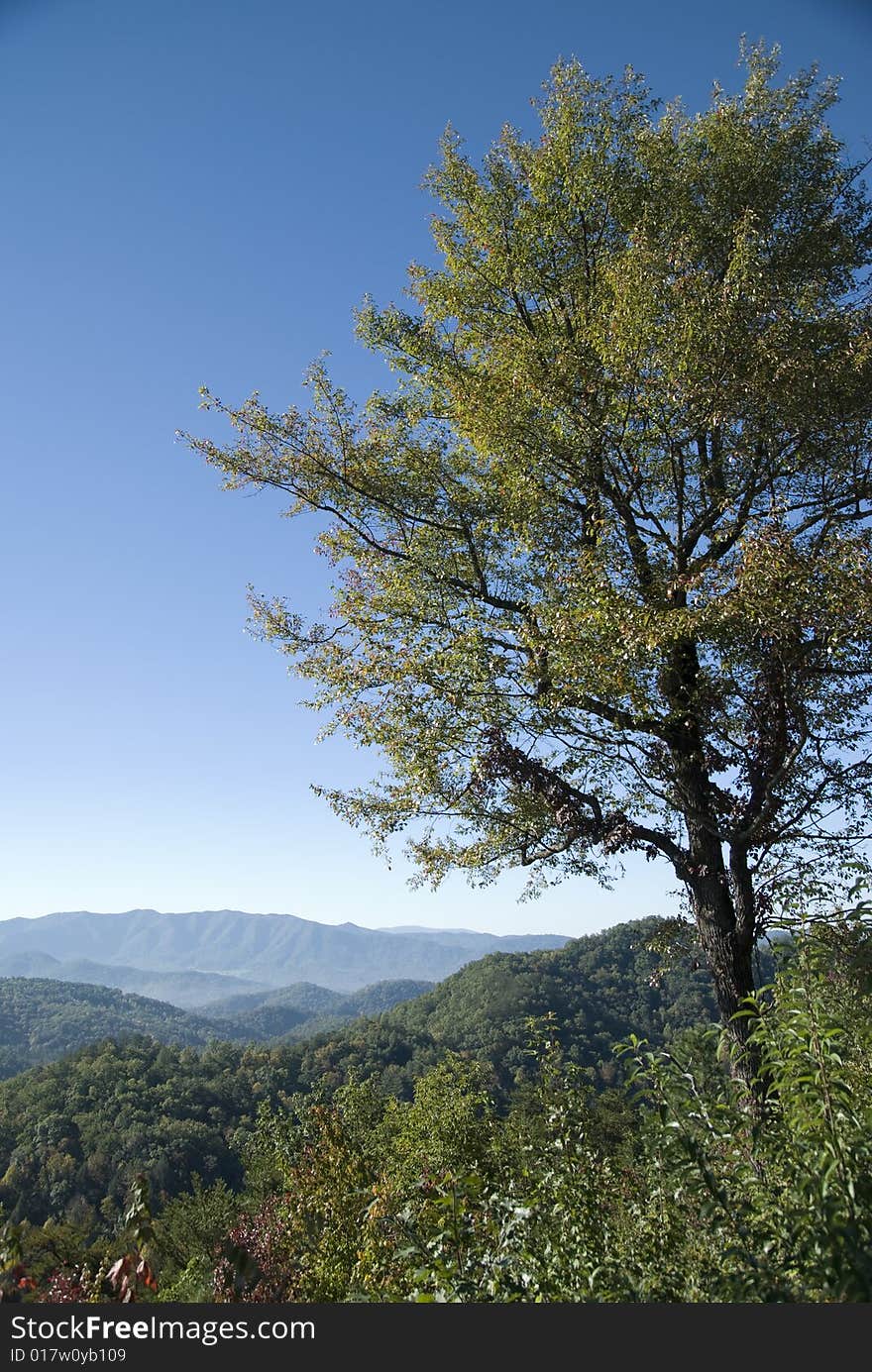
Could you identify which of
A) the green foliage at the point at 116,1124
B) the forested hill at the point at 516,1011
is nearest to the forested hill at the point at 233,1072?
the green foliage at the point at 116,1124

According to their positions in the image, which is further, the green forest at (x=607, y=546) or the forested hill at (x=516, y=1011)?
the forested hill at (x=516, y=1011)

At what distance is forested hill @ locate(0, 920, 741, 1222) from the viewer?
220 feet

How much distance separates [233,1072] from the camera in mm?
90750

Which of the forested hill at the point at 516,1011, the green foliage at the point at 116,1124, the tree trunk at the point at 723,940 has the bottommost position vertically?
the green foliage at the point at 116,1124

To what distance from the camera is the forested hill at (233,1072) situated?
67062mm

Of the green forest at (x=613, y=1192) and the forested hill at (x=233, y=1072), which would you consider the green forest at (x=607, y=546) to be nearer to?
the green forest at (x=613, y=1192)

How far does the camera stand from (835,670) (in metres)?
6.99

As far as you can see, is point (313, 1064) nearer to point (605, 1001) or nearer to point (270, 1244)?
point (605, 1001)

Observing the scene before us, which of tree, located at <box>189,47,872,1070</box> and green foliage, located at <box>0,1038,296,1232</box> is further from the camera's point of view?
green foliage, located at <box>0,1038,296,1232</box>

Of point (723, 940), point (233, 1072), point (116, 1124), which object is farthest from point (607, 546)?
point (233, 1072)

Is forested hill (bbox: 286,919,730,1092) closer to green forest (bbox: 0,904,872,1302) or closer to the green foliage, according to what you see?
the green foliage

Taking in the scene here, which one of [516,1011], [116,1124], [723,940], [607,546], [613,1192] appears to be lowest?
[116,1124]

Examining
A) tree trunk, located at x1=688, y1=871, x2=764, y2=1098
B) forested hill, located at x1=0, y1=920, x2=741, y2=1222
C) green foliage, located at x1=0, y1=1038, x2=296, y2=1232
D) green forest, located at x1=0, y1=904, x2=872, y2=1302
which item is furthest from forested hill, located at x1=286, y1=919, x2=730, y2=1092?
tree trunk, located at x1=688, y1=871, x2=764, y2=1098

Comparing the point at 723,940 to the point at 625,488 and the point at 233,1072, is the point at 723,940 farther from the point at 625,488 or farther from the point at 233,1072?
the point at 233,1072
